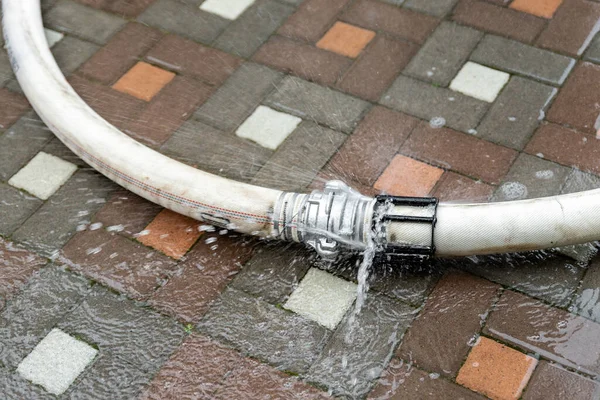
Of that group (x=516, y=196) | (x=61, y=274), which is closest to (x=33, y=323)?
(x=61, y=274)

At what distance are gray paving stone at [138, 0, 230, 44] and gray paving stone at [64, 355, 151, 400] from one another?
199 centimetres

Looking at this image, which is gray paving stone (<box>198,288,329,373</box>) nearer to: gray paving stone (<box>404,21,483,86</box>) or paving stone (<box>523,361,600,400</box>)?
paving stone (<box>523,361,600,400</box>)

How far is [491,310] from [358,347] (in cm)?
51

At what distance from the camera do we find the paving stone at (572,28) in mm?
4078

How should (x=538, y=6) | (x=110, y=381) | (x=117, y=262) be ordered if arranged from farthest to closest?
(x=538, y=6) < (x=117, y=262) < (x=110, y=381)

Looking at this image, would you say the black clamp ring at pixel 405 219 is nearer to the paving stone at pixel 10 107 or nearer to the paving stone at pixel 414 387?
the paving stone at pixel 414 387

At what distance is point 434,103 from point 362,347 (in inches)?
55.4

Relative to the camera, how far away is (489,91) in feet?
12.7

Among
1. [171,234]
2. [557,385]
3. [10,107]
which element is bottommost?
[557,385]

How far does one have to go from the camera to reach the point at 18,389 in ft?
9.56

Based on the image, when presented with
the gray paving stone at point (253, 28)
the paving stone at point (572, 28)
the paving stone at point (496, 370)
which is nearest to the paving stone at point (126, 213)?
the gray paving stone at point (253, 28)

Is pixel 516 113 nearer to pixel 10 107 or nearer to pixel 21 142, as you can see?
pixel 21 142

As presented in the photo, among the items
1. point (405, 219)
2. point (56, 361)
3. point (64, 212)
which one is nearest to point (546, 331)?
point (405, 219)

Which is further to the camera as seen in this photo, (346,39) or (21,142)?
(346,39)
